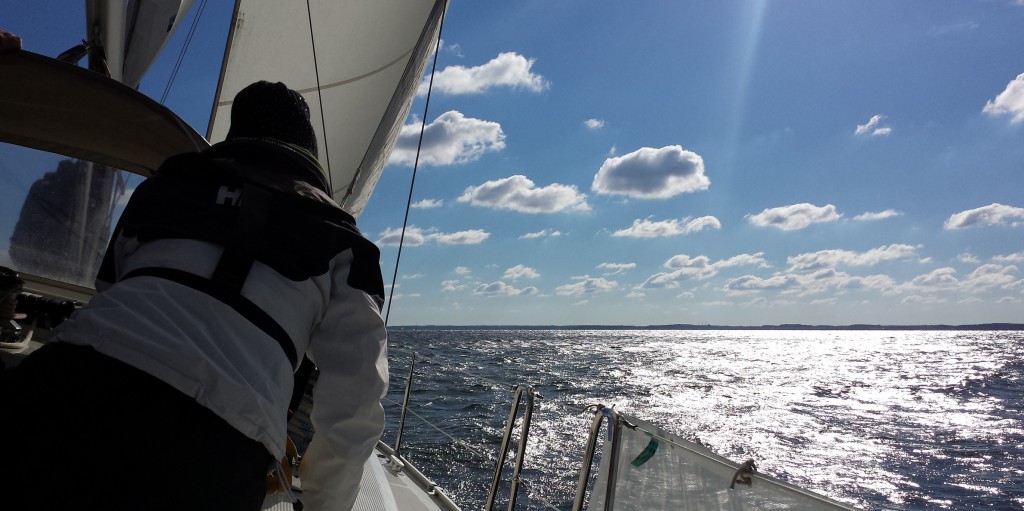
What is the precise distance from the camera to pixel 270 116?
124cm

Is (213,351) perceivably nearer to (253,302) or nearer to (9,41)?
(253,302)

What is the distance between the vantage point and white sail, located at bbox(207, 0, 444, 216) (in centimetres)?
479

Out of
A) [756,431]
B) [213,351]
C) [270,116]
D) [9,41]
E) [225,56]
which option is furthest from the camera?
[756,431]

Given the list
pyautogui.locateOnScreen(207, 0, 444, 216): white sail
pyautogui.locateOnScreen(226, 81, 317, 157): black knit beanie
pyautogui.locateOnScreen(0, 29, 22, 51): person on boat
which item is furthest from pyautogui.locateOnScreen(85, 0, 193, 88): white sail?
pyautogui.locateOnScreen(226, 81, 317, 157): black knit beanie

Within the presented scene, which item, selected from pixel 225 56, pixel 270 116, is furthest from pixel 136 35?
pixel 270 116

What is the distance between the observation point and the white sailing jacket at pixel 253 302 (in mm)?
850

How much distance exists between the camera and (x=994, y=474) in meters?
11.9

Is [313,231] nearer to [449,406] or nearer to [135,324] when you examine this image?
[135,324]

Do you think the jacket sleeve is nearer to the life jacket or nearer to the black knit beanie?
the life jacket

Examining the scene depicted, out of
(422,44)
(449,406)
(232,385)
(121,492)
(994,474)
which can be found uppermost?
(422,44)

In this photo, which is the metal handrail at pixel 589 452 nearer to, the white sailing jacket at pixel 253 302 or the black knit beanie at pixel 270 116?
the white sailing jacket at pixel 253 302

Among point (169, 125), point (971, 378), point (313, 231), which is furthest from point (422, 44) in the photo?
point (971, 378)

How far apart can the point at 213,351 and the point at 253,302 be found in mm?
99

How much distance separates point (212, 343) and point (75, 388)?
17 cm
